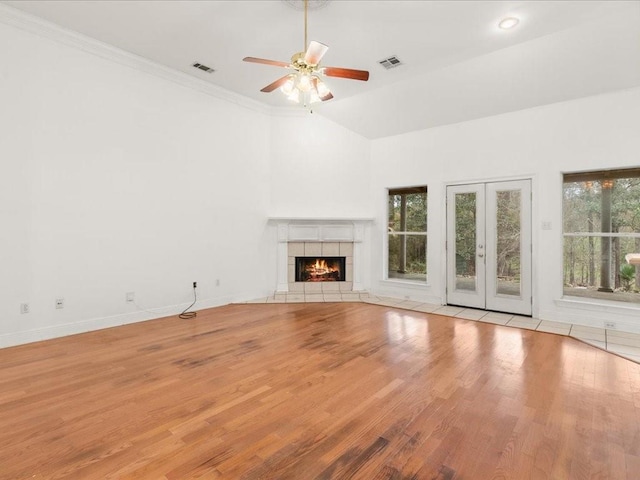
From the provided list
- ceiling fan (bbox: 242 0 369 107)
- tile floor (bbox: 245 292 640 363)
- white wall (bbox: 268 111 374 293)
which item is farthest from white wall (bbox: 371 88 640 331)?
ceiling fan (bbox: 242 0 369 107)

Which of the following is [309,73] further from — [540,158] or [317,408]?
[540,158]

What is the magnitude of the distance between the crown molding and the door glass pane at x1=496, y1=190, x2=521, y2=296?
4746 millimetres

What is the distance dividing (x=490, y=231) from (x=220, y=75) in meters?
4.85

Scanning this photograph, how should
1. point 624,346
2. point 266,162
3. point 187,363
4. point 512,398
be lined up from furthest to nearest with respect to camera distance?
1. point 266,162
2. point 624,346
3. point 187,363
4. point 512,398

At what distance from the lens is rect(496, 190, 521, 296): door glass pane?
16.5 ft

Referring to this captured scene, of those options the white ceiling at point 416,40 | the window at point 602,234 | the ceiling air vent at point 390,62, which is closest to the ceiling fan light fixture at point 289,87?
the white ceiling at point 416,40

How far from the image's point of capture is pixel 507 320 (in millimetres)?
4727

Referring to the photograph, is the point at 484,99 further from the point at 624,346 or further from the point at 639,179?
the point at 624,346

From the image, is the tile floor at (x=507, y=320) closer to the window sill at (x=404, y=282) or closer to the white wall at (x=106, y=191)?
the window sill at (x=404, y=282)

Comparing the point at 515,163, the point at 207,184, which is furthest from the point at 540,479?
the point at 207,184

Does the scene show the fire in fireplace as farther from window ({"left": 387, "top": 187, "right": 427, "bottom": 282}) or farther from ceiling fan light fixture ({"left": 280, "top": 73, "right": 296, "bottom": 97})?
ceiling fan light fixture ({"left": 280, "top": 73, "right": 296, "bottom": 97})

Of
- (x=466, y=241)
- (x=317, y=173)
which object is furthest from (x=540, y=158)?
(x=317, y=173)

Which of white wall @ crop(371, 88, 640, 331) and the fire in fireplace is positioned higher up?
white wall @ crop(371, 88, 640, 331)

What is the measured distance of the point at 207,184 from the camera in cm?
541
